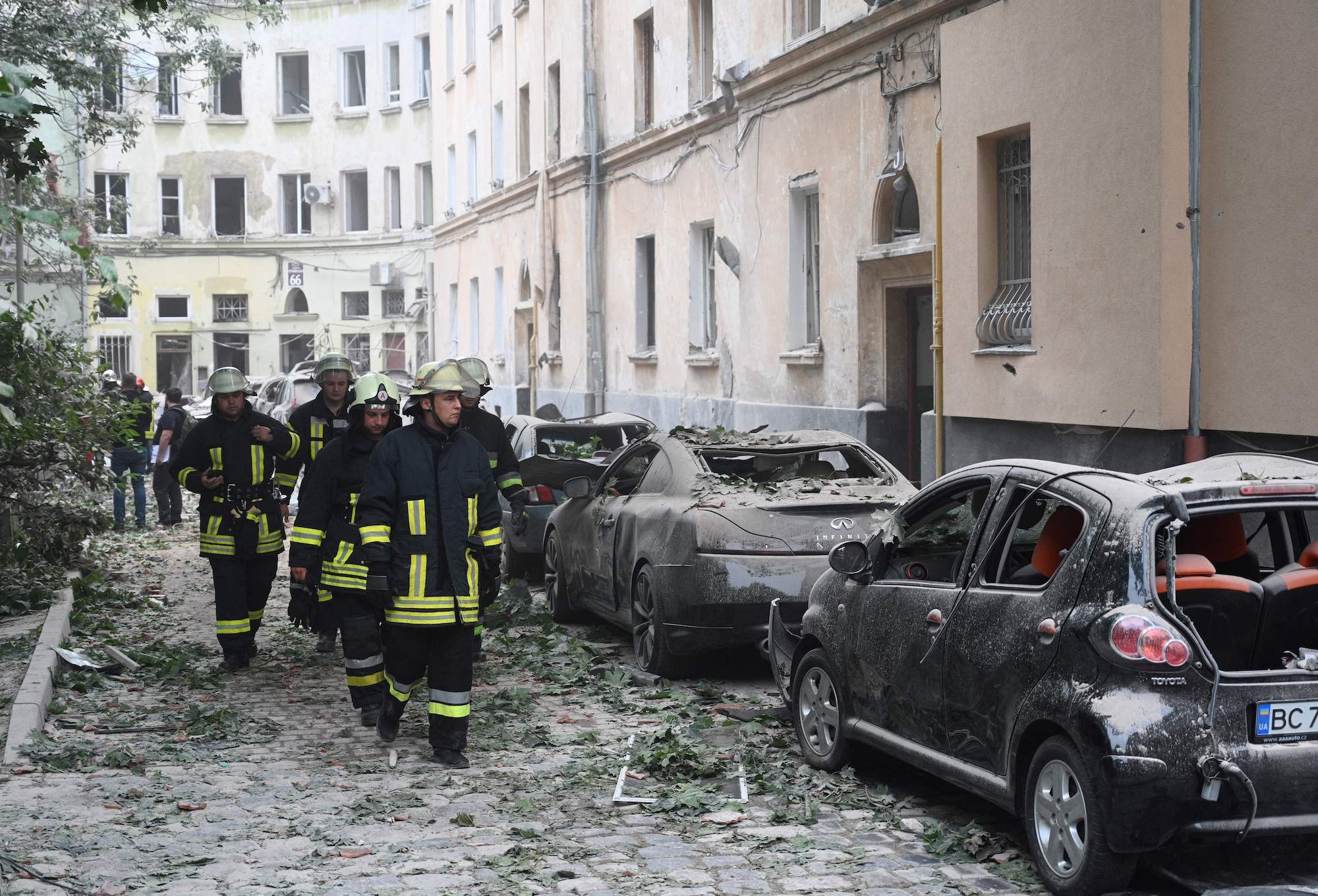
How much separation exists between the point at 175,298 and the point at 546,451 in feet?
Result: 115

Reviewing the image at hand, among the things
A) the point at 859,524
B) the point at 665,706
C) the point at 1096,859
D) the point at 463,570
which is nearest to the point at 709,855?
the point at 1096,859

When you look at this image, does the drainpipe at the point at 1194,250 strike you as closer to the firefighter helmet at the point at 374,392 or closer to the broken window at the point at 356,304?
the firefighter helmet at the point at 374,392

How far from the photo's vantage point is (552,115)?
1103 inches

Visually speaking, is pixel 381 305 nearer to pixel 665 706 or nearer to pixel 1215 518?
pixel 665 706

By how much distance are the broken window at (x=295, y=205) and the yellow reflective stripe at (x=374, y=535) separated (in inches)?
1602

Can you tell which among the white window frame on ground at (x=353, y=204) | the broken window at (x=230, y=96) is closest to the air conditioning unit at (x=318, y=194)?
the white window frame on ground at (x=353, y=204)

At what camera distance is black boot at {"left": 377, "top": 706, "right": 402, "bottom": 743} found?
25.0ft

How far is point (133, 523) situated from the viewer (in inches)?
835

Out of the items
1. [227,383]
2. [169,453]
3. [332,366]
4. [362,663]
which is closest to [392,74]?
[169,453]

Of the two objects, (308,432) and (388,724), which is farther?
(308,432)

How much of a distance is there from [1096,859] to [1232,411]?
627 centimetres

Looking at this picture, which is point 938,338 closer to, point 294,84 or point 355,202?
point 355,202

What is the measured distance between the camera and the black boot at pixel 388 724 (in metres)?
7.61

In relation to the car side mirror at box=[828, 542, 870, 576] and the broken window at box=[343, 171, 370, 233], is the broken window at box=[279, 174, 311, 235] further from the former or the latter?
the car side mirror at box=[828, 542, 870, 576]
